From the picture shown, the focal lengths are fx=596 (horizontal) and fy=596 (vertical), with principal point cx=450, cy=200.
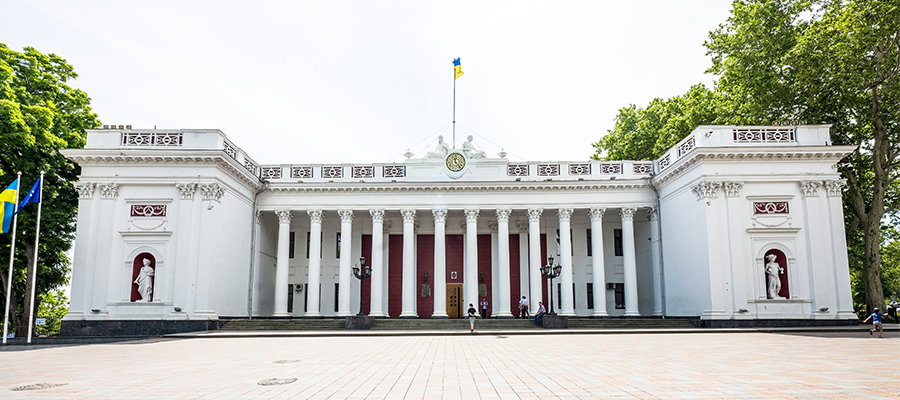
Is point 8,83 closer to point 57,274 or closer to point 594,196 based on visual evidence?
point 57,274

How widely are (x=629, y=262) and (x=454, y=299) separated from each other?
10.3 m

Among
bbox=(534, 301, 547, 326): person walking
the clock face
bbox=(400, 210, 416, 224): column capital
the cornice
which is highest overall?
the clock face

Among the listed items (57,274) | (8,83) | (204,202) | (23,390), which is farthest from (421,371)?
(57,274)

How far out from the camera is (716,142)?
85.9ft

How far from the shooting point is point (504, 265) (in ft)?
102

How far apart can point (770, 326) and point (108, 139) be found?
29.4 m

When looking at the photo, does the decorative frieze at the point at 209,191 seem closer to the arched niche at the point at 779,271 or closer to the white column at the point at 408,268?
the white column at the point at 408,268

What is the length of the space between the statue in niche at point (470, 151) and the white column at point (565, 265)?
5218 mm

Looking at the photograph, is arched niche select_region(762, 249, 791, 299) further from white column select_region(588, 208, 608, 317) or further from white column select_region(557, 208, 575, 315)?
white column select_region(557, 208, 575, 315)

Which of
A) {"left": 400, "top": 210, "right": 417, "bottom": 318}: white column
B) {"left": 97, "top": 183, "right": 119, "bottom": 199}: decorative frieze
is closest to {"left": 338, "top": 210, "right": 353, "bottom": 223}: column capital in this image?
{"left": 400, "top": 210, "right": 417, "bottom": 318}: white column

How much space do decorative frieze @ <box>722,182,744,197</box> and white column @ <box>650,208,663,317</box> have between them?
540cm

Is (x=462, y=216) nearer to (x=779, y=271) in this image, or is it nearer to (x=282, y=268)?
(x=282, y=268)

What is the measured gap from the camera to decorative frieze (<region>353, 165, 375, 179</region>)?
32125mm

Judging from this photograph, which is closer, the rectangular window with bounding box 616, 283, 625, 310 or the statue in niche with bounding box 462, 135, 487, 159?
the statue in niche with bounding box 462, 135, 487, 159
